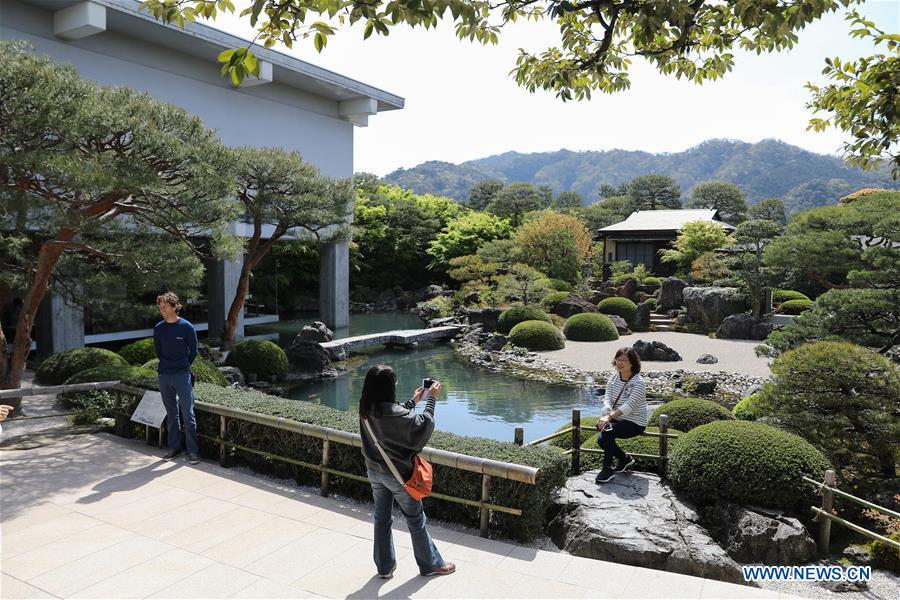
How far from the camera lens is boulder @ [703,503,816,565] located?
4.68m

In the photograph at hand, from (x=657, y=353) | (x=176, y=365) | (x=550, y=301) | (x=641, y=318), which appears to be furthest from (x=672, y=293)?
(x=176, y=365)

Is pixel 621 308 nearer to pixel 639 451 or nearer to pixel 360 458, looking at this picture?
pixel 639 451

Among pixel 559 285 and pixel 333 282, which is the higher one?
pixel 333 282

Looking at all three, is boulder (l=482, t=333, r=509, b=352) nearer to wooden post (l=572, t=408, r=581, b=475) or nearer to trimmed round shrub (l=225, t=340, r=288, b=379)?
trimmed round shrub (l=225, t=340, r=288, b=379)

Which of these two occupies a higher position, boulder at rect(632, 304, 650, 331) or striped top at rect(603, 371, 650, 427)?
striped top at rect(603, 371, 650, 427)

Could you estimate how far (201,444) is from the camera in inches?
250

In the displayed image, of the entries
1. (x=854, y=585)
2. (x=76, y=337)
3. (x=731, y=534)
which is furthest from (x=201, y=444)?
(x=76, y=337)

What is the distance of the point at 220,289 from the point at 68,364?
8.37 meters

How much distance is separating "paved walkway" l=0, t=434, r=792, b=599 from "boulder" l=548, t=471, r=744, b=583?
42 cm

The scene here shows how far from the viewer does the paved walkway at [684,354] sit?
628 inches

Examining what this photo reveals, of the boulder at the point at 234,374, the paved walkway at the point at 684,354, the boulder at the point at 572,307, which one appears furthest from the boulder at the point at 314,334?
the boulder at the point at 572,307

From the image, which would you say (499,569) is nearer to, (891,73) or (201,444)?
(201,444)

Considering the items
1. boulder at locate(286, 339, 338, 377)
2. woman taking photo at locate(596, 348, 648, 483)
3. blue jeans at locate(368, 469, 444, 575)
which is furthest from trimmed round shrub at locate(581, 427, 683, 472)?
boulder at locate(286, 339, 338, 377)

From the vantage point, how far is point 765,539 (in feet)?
15.6
